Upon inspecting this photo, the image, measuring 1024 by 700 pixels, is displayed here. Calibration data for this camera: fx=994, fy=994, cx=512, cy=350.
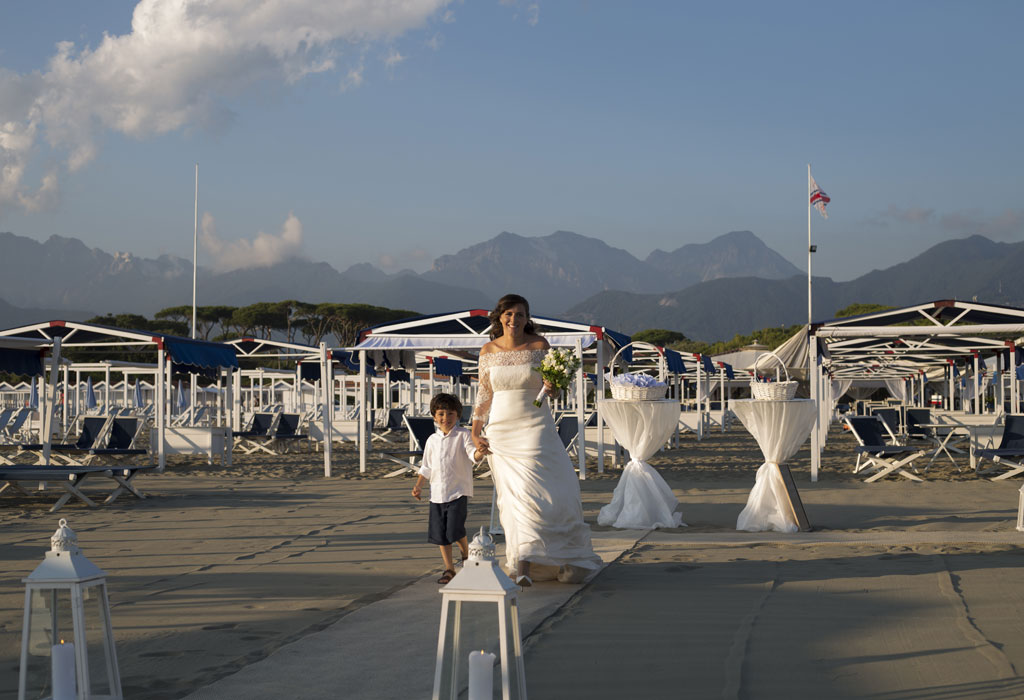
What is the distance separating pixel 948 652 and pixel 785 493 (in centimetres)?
396

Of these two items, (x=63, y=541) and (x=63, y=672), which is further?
(x=63, y=541)

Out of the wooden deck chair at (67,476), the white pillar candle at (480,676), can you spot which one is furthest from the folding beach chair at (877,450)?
the white pillar candle at (480,676)

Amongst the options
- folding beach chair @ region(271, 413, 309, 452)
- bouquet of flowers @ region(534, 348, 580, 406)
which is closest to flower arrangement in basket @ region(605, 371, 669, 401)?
bouquet of flowers @ region(534, 348, 580, 406)

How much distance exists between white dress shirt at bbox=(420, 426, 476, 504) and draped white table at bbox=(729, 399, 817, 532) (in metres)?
3.03

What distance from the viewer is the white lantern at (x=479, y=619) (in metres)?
2.90

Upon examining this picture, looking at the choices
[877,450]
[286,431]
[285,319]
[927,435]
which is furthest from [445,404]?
[285,319]

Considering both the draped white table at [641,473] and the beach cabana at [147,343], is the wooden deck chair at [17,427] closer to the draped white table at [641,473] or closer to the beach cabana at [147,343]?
the beach cabana at [147,343]

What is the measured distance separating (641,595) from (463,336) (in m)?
9.08

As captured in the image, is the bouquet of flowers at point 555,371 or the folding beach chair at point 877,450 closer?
the bouquet of flowers at point 555,371

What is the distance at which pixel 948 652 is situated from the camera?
3973mm

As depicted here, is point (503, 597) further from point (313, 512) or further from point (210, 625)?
point (313, 512)

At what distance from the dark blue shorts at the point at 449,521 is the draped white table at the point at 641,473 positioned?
9.44ft

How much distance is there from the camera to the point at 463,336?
1410cm

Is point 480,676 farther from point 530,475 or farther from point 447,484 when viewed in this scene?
point 447,484
